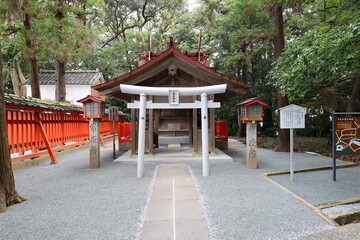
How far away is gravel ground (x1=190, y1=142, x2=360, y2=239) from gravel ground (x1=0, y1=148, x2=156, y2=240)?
4.01 feet

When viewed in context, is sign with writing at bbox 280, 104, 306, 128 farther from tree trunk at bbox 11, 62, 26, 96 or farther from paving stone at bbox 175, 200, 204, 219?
tree trunk at bbox 11, 62, 26, 96

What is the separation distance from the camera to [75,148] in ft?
32.6

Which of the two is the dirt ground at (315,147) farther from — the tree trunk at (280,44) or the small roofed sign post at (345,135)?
the small roofed sign post at (345,135)

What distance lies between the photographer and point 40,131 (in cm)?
704

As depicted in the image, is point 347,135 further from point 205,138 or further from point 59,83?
point 59,83

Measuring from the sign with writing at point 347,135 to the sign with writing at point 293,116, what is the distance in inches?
39.5

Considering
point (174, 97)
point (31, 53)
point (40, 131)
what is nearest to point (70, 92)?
point (31, 53)

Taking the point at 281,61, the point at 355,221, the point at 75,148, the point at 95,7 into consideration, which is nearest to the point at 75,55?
the point at 75,148

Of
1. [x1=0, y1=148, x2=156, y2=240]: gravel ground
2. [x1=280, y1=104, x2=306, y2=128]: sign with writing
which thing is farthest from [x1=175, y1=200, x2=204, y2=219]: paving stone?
[x1=280, y1=104, x2=306, y2=128]: sign with writing

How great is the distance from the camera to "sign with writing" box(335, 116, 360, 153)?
16.9 feet

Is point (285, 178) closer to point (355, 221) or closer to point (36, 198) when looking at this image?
point (355, 221)

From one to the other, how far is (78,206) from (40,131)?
16.2ft

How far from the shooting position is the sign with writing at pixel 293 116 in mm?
5156

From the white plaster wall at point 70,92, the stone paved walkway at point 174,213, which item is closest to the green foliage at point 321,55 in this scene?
the stone paved walkway at point 174,213
